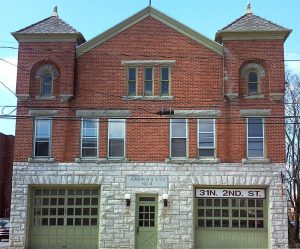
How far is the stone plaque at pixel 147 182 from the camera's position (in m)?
24.5

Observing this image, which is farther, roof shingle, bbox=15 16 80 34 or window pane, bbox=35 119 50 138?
roof shingle, bbox=15 16 80 34

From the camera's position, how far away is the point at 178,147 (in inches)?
984

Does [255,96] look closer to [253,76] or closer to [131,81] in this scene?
[253,76]

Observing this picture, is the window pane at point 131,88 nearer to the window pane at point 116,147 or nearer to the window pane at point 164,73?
the window pane at point 164,73

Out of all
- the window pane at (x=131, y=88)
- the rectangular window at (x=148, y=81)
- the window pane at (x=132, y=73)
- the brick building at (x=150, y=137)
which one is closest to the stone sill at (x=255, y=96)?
the brick building at (x=150, y=137)

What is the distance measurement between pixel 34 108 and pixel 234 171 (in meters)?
10.1

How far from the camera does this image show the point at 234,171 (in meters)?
24.5

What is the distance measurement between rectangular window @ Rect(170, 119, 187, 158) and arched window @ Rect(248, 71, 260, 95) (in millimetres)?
3569

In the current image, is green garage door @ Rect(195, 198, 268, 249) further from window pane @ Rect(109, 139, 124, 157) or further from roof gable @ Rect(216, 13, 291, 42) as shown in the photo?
roof gable @ Rect(216, 13, 291, 42)

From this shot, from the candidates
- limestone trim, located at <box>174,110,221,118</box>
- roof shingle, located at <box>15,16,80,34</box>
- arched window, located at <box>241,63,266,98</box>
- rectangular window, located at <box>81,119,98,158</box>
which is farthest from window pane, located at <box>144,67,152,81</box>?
arched window, located at <box>241,63,266,98</box>

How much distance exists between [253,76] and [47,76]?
10236mm

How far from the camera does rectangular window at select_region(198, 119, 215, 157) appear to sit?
81.6 feet

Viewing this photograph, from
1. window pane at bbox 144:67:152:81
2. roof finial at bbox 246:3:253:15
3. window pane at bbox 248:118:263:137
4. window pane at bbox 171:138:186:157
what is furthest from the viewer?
roof finial at bbox 246:3:253:15

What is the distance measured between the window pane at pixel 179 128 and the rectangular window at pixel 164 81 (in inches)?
58.2
